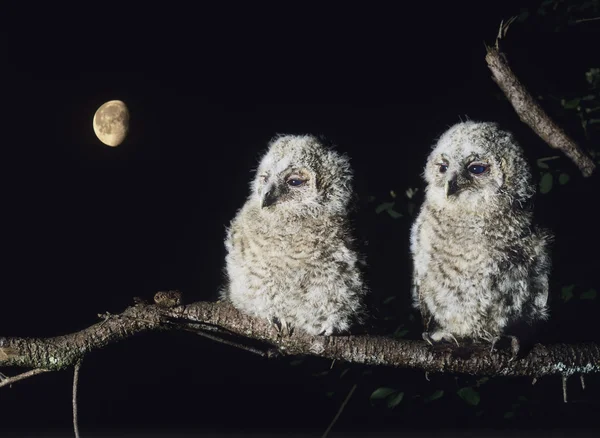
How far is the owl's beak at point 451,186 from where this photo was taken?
142 centimetres

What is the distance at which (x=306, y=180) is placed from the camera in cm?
146

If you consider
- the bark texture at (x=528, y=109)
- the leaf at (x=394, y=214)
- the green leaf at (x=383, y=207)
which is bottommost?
the leaf at (x=394, y=214)

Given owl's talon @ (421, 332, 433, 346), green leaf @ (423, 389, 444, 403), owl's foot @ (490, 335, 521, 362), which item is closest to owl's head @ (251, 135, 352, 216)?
owl's talon @ (421, 332, 433, 346)

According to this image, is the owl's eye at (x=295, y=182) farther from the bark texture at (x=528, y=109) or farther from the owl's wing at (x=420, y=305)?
the bark texture at (x=528, y=109)

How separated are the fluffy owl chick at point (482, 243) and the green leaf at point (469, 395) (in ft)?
0.55

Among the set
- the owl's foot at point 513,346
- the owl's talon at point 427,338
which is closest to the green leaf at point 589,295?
the owl's foot at point 513,346

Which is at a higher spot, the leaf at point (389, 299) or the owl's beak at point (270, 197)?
the owl's beak at point (270, 197)

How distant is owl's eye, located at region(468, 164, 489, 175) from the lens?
4.78 feet

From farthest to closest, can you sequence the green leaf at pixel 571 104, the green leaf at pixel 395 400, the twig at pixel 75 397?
the green leaf at pixel 571 104, the green leaf at pixel 395 400, the twig at pixel 75 397

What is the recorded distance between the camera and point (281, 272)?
1.46 metres

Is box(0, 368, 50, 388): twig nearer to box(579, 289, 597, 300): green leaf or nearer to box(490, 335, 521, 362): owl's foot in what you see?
box(490, 335, 521, 362): owl's foot

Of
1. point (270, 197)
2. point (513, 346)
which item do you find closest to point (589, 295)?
point (513, 346)

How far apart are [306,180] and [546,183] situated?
0.68 meters

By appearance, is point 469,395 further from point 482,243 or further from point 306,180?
point 306,180
